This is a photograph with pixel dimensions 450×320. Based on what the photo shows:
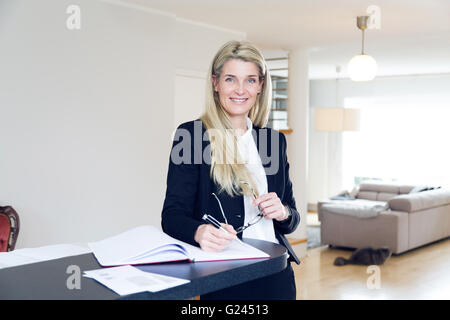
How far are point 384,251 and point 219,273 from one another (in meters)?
5.21

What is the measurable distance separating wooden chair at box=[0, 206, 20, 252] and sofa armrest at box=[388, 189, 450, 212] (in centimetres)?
447

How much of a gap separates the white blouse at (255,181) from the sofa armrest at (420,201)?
5160 mm

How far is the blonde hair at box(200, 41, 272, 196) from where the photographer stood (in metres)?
1.38

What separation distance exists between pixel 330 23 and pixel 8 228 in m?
3.20

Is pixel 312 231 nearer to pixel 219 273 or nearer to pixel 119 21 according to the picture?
A: pixel 119 21

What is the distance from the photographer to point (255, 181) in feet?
4.78

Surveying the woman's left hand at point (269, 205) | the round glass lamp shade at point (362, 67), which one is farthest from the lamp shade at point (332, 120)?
the woman's left hand at point (269, 205)

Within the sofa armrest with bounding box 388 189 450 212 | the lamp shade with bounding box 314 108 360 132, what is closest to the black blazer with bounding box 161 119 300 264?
the sofa armrest with bounding box 388 189 450 212

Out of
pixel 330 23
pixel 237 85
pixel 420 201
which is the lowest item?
pixel 420 201

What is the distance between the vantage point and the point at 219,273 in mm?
1005

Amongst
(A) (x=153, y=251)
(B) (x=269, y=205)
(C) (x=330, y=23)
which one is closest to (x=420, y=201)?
(C) (x=330, y=23)

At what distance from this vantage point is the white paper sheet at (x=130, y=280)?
2.93 ft

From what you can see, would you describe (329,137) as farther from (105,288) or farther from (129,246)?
(105,288)

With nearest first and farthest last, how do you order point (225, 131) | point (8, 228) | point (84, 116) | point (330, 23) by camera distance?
point (225, 131) < point (8, 228) < point (84, 116) < point (330, 23)
